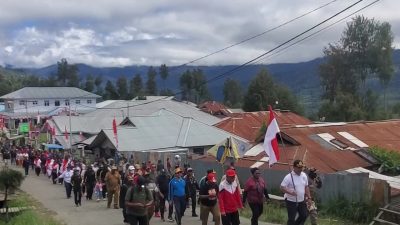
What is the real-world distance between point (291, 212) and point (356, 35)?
62.2 m

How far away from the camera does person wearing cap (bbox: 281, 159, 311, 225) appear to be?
34.0ft

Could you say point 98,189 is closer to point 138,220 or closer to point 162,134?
point 138,220

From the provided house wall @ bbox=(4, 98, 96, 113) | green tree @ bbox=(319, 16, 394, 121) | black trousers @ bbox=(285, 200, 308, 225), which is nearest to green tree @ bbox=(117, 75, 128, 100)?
house wall @ bbox=(4, 98, 96, 113)

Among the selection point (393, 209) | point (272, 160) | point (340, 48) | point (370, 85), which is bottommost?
point (393, 209)

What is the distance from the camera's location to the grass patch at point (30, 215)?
56.4 ft

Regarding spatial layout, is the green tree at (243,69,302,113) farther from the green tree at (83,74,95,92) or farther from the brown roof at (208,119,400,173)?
the green tree at (83,74,95,92)

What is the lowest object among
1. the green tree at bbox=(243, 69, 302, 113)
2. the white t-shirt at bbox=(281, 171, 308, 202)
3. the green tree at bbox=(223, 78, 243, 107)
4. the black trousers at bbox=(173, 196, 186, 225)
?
the black trousers at bbox=(173, 196, 186, 225)

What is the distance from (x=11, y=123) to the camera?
95.6m

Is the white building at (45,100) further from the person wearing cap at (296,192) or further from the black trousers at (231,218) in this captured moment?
the person wearing cap at (296,192)

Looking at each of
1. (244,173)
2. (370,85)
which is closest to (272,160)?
(244,173)

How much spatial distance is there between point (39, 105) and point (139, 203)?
3961 inches

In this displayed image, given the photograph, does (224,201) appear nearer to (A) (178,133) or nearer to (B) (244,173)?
(B) (244,173)

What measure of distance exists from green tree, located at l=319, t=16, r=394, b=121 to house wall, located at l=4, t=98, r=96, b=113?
52145mm

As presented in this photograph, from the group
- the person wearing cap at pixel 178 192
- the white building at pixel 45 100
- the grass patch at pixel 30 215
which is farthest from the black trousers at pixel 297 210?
the white building at pixel 45 100
